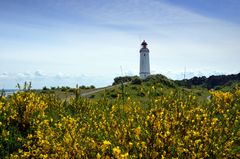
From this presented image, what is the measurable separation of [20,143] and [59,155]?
299cm

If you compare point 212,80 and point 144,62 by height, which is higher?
point 144,62

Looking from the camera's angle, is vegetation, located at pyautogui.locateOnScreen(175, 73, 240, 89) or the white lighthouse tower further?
vegetation, located at pyautogui.locateOnScreen(175, 73, 240, 89)

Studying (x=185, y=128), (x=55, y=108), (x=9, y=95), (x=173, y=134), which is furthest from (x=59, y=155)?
(x=55, y=108)

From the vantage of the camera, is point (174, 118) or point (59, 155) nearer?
point (59, 155)

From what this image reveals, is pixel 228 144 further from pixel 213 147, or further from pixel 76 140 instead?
pixel 76 140

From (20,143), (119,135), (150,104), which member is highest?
(150,104)

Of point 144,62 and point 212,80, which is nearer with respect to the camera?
point 144,62

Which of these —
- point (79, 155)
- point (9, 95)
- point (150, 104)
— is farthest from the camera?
point (9, 95)

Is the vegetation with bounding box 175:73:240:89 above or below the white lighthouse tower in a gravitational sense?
below

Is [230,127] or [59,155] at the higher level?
[230,127]

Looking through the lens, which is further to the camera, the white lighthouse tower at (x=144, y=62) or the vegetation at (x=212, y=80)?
the vegetation at (x=212, y=80)

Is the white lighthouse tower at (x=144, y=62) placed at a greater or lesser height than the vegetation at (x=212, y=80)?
Result: greater

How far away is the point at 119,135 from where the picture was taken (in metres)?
6.39

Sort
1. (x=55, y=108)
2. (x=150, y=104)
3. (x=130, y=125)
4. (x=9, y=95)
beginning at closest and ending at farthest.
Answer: (x=130, y=125) → (x=150, y=104) → (x=9, y=95) → (x=55, y=108)
